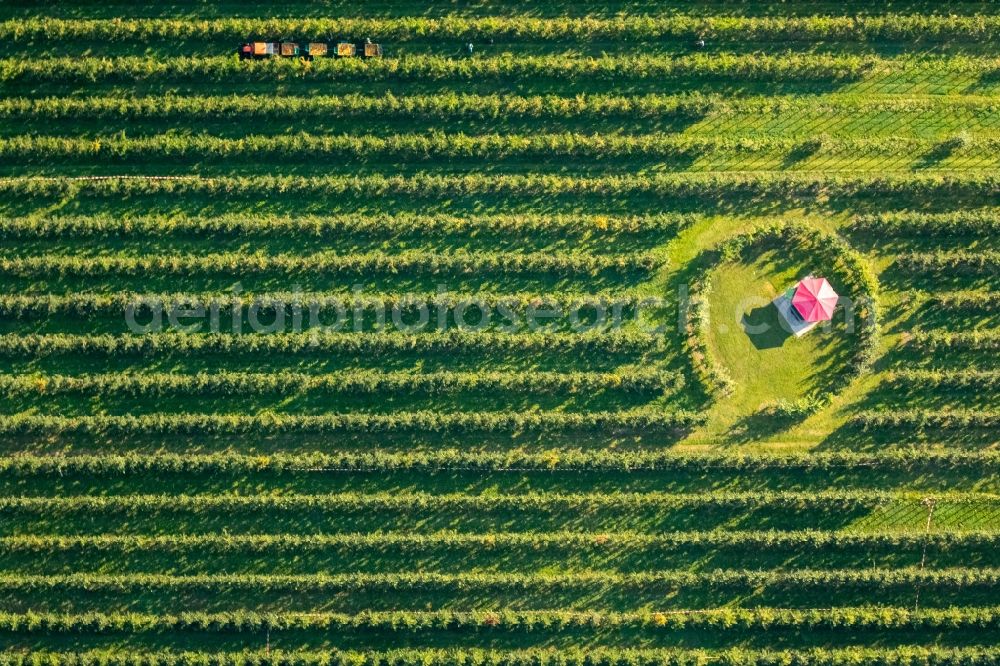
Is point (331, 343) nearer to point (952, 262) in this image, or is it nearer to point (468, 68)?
point (468, 68)

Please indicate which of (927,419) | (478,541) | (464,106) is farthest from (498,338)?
(927,419)

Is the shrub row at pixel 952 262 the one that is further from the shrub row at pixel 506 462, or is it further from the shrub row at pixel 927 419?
the shrub row at pixel 506 462

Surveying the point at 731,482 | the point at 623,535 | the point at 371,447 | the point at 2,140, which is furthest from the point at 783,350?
the point at 2,140

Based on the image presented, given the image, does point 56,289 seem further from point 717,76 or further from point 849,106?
point 849,106

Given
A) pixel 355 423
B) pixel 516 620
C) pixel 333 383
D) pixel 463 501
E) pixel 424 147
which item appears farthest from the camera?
pixel 424 147

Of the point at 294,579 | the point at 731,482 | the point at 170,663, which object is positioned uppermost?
the point at 731,482

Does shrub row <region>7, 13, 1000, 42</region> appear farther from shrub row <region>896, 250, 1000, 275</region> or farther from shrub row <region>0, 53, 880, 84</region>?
shrub row <region>896, 250, 1000, 275</region>
